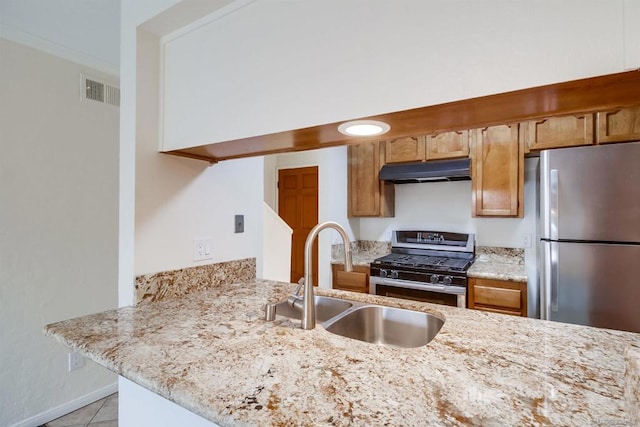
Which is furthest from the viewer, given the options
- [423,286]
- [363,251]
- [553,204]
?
[363,251]

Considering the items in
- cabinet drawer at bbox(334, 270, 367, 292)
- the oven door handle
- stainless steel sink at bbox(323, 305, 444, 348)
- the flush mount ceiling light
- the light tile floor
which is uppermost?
the flush mount ceiling light

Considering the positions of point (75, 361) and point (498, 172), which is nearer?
point (75, 361)

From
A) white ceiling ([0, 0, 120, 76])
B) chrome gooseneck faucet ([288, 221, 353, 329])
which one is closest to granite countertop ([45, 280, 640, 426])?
chrome gooseneck faucet ([288, 221, 353, 329])

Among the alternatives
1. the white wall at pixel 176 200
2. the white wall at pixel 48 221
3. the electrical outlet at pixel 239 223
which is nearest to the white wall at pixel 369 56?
the white wall at pixel 176 200

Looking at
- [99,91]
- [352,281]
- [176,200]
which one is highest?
[99,91]

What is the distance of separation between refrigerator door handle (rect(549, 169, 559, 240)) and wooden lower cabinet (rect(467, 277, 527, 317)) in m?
0.48

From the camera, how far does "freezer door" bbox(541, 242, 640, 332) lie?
1834mm

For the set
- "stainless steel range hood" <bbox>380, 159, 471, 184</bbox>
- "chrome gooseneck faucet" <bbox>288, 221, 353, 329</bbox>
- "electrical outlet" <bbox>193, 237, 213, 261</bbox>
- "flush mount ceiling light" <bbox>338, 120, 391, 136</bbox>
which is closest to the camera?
"flush mount ceiling light" <bbox>338, 120, 391, 136</bbox>

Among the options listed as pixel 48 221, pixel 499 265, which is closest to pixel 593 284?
pixel 499 265

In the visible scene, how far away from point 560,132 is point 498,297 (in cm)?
133

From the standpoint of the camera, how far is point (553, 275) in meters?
2.03

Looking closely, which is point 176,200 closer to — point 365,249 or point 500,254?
point 365,249

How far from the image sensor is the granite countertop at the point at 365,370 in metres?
0.58

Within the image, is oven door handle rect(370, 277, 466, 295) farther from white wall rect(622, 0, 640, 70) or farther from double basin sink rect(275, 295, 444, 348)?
white wall rect(622, 0, 640, 70)
